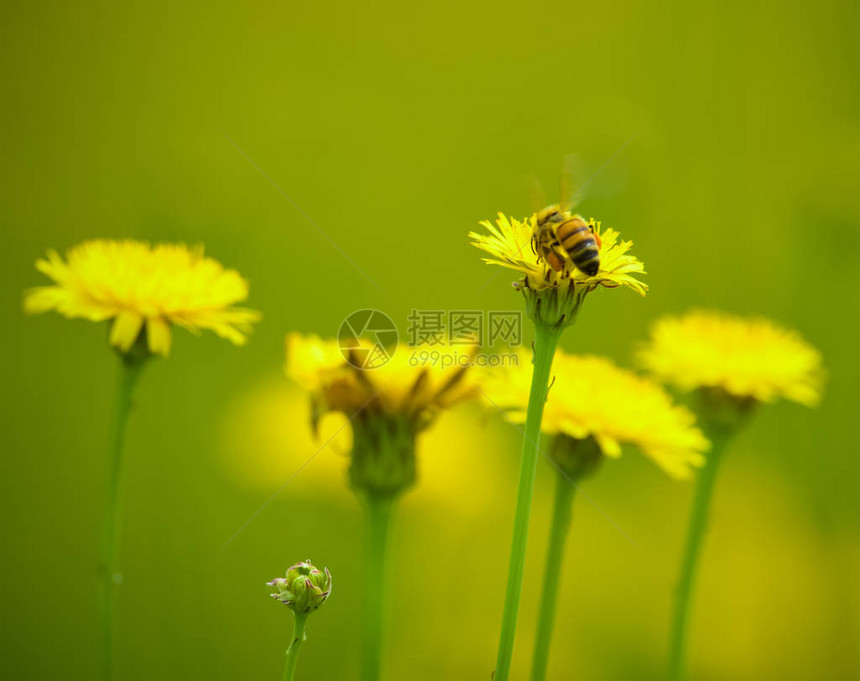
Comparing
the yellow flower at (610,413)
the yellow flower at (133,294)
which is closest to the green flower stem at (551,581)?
the yellow flower at (610,413)

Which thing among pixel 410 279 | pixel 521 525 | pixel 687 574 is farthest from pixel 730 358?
pixel 410 279

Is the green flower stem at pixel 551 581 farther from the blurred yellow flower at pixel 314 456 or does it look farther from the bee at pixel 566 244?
the blurred yellow flower at pixel 314 456

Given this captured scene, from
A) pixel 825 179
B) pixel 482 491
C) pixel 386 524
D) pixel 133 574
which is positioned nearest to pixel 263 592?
pixel 133 574

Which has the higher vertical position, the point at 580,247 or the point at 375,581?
the point at 580,247

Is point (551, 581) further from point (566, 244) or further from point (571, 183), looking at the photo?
point (571, 183)

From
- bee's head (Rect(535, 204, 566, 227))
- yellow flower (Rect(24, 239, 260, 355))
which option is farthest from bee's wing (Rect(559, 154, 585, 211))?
yellow flower (Rect(24, 239, 260, 355))

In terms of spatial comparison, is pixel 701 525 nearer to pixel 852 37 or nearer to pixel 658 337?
pixel 658 337
